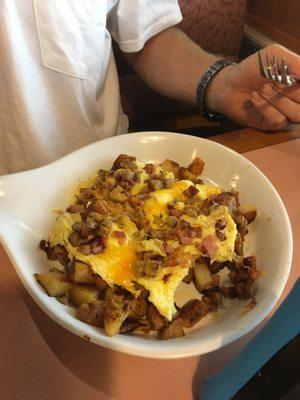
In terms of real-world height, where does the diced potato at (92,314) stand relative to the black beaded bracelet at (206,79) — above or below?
below

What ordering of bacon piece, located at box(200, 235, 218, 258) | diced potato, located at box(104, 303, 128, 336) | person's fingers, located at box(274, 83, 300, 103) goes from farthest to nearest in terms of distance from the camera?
1. person's fingers, located at box(274, 83, 300, 103)
2. bacon piece, located at box(200, 235, 218, 258)
3. diced potato, located at box(104, 303, 128, 336)

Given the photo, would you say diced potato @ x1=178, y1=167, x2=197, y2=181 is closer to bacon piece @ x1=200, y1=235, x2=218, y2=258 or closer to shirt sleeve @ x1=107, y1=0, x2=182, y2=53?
bacon piece @ x1=200, y1=235, x2=218, y2=258

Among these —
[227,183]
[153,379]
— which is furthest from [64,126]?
[153,379]

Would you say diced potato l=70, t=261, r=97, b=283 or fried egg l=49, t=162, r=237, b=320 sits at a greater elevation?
fried egg l=49, t=162, r=237, b=320

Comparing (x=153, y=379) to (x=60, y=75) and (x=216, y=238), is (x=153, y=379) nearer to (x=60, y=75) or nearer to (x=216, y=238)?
(x=216, y=238)

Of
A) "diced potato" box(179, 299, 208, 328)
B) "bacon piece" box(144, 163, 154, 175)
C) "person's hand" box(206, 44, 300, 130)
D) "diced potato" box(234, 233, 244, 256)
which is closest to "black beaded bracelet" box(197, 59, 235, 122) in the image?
"person's hand" box(206, 44, 300, 130)

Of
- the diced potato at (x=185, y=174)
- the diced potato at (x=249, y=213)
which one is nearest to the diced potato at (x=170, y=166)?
the diced potato at (x=185, y=174)

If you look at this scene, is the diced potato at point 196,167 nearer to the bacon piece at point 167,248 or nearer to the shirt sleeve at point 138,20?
the bacon piece at point 167,248

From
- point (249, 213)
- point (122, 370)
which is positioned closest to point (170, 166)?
point (249, 213)
